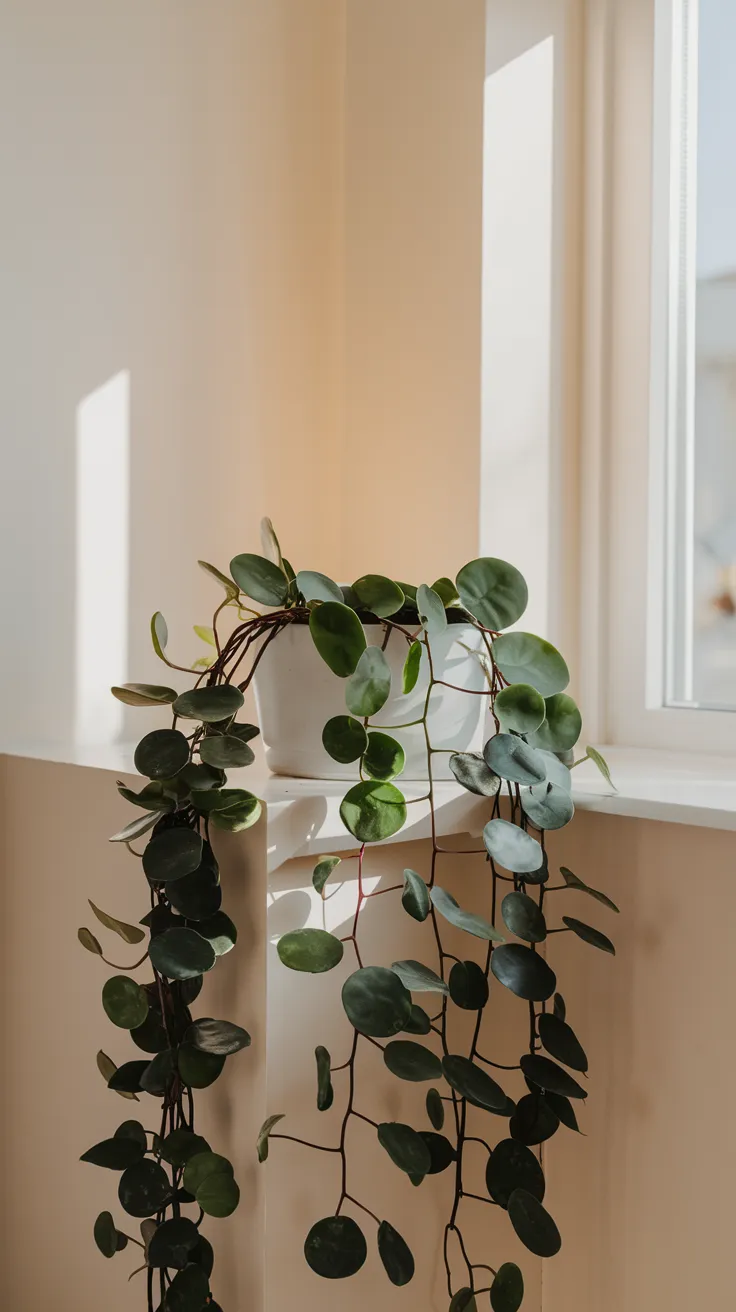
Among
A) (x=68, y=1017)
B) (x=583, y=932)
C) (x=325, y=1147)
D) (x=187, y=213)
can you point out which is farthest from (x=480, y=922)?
(x=187, y=213)

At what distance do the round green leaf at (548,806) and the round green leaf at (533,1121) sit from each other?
222 mm

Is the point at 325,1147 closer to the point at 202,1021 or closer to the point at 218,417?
the point at 202,1021

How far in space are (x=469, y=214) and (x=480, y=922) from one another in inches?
32.4

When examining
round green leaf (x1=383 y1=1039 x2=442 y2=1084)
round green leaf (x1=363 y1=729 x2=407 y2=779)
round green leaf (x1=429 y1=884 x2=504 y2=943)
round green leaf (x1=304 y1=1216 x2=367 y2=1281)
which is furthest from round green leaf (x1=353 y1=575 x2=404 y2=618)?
round green leaf (x1=304 y1=1216 x2=367 y2=1281)

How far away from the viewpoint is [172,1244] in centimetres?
78

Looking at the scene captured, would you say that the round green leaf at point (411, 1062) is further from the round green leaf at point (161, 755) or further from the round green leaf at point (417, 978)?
the round green leaf at point (161, 755)

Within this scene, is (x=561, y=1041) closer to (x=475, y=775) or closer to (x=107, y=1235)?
(x=475, y=775)

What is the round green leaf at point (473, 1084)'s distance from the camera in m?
0.75

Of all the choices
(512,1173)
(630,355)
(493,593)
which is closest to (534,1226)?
(512,1173)

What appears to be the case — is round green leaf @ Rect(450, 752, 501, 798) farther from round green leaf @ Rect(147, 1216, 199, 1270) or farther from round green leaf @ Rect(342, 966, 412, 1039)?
round green leaf @ Rect(147, 1216, 199, 1270)

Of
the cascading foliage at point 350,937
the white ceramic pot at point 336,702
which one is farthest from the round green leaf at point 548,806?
the white ceramic pot at point 336,702

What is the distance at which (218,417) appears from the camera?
1.28 m

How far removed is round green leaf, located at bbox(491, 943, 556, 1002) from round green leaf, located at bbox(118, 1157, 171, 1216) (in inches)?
11.6

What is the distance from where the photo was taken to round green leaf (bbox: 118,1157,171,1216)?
78cm
